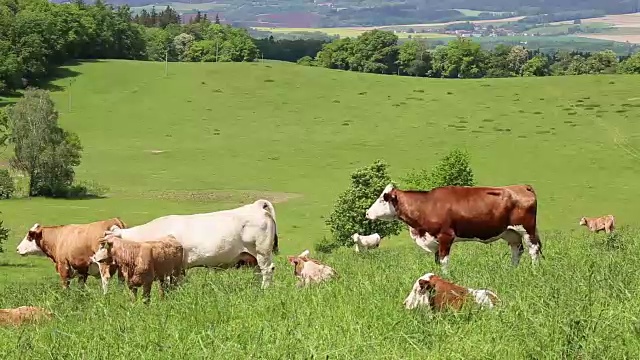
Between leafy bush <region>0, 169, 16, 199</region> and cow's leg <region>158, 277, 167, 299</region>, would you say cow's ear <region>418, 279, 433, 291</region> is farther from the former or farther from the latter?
leafy bush <region>0, 169, 16, 199</region>

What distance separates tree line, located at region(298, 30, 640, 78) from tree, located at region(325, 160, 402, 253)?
108 meters

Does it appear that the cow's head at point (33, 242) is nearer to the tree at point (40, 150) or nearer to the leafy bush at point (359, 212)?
the leafy bush at point (359, 212)

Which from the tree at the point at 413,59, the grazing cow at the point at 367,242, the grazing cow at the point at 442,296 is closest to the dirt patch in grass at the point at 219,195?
the grazing cow at the point at 367,242

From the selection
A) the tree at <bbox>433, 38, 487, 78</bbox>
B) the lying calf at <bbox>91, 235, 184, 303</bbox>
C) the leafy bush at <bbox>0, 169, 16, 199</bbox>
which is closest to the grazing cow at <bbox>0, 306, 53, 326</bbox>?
the lying calf at <bbox>91, 235, 184, 303</bbox>

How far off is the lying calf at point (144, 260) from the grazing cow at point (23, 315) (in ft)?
4.39

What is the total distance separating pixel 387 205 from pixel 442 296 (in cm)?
605

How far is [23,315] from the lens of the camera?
1065 centimetres

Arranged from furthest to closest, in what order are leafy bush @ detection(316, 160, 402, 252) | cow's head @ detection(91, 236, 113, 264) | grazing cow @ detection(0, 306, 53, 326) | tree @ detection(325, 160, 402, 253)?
tree @ detection(325, 160, 402, 253) → leafy bush @ detection(316, 160, 402, 252) → cow's head @ detection(91, 236, 113, 264) → grazing cow @ detection(0, 306, 53, 326)

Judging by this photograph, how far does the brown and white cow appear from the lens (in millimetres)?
13547

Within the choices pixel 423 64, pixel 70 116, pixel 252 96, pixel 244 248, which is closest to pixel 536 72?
pixel 423 64

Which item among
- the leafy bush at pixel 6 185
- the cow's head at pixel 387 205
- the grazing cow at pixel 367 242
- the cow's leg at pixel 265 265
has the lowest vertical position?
the leafy bush at pixel 6 185

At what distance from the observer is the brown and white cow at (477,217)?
44.4 ft

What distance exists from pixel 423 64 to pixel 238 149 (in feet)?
264

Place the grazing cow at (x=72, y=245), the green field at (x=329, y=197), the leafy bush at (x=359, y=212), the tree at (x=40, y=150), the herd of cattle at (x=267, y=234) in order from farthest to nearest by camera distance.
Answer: the tree at (x=40, y=150) < the leafy bush at (x=359, y=212) < the grazing cow at (x=72, y=245) < the herd of cattle at (x=267, y=234) < the green field at (x=329, y=197)
